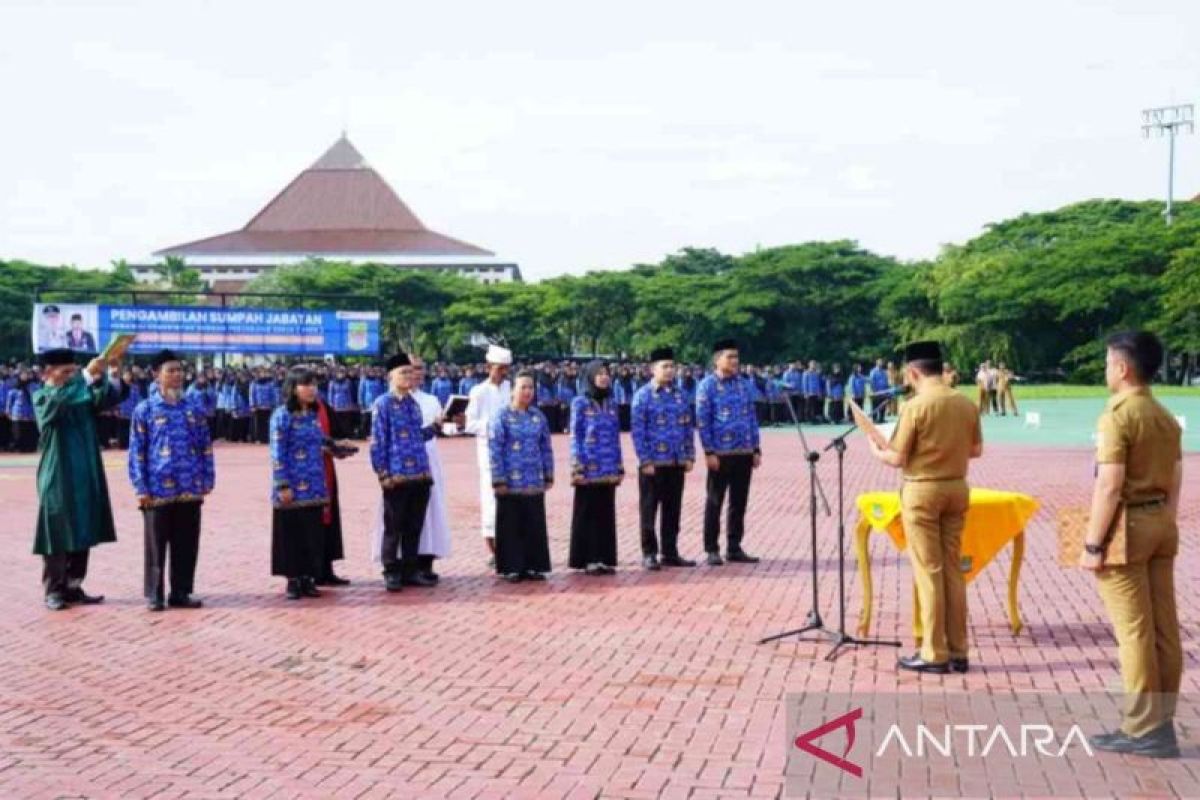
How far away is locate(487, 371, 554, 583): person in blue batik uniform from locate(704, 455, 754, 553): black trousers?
140cm

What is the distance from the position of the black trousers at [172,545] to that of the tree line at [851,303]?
1664 inches

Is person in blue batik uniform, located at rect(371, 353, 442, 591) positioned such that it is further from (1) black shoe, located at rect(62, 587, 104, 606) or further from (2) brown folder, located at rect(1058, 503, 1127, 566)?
(2) brown folder, located at rect(1058, 503, 1127, 566)

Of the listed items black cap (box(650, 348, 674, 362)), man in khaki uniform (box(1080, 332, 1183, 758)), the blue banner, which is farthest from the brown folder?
the blue banner

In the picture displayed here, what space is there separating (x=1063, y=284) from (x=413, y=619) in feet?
151

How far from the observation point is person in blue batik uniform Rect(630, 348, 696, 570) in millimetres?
10398

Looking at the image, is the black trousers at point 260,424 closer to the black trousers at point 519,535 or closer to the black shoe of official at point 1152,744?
the black trousers at point 519,535

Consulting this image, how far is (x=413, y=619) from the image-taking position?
8453mm

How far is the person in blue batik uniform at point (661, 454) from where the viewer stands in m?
10.4

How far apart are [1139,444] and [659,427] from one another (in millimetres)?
5436

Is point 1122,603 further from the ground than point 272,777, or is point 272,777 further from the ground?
point 1122,603

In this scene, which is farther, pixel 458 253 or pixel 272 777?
pixel 458 253

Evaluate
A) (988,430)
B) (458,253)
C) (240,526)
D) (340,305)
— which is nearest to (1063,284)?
(988,430)

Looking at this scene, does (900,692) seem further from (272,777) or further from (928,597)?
(272,777)

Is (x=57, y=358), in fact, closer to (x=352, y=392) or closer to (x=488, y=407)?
(x=488, y=407)
